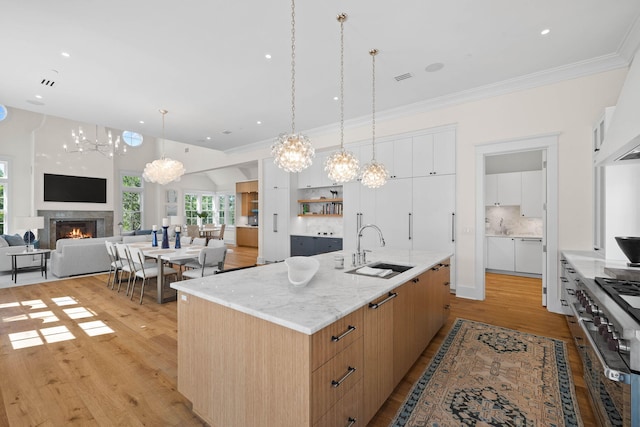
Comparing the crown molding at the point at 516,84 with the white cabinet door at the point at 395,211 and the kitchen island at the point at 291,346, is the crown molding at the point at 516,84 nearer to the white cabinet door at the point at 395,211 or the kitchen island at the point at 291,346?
the white cabinet door at the point at 395,211

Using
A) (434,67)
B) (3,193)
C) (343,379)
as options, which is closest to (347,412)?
(343,379)

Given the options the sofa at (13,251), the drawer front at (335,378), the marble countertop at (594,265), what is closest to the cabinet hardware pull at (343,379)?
the drawer front at (335,378)

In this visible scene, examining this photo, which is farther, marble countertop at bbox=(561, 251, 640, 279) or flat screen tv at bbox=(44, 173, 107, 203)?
flat screen tv at bbox=(44, 173, 107, 203)

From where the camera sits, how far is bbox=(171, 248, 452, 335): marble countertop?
53.1 inches

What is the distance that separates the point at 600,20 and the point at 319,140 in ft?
15.4

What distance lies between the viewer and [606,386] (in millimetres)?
1494

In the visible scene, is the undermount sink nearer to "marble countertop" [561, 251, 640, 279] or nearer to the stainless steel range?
the stainless steel range

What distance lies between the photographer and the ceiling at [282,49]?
2682 mm

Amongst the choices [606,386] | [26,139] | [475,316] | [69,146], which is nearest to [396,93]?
[475,316]

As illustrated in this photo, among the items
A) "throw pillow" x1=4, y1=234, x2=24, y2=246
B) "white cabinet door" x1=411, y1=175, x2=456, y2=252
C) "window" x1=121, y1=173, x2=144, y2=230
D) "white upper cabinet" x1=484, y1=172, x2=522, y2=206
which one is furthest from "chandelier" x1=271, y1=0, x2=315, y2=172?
"window" x1=121, y1=173, x2=144, y2=230

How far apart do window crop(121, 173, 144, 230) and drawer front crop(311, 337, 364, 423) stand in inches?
484

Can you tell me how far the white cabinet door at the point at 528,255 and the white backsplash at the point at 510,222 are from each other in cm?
50

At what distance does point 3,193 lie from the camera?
8.59 m

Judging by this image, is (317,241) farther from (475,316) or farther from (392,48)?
(392,48)
